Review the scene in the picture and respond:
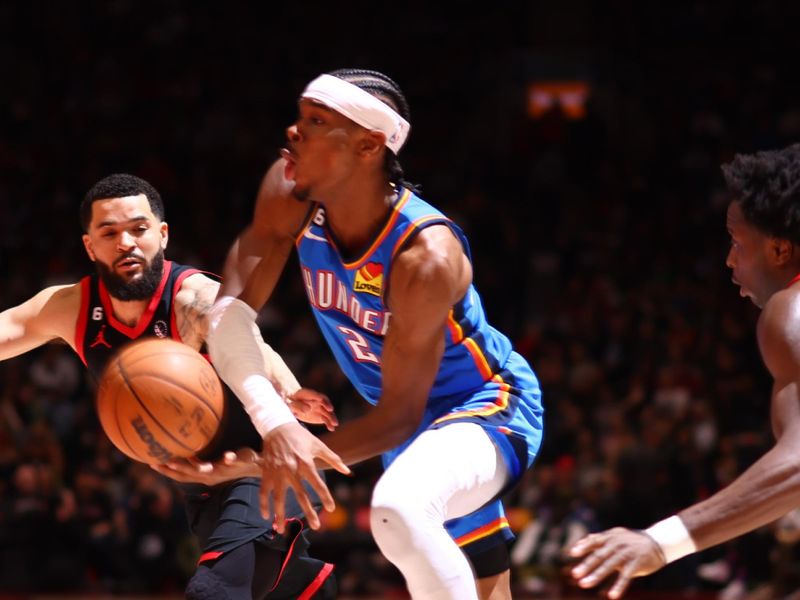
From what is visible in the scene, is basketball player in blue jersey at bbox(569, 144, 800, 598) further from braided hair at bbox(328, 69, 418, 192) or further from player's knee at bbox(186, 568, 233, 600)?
player's knee at bbox(186, 568, 233, 600)

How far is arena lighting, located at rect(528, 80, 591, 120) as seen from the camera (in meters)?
Answer: 14.4

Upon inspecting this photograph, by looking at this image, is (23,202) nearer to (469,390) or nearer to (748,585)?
(748,585)

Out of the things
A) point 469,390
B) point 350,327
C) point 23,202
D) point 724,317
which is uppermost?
point 23,202

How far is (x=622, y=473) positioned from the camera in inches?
320

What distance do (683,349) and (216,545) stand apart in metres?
5.94

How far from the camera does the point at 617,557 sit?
2.79 m

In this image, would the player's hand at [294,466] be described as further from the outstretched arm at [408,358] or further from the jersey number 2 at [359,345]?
the jersey number 2 at [359,345]

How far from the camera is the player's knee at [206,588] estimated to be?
13.3 ft

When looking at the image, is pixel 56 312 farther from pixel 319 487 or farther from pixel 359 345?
pixel 319 487

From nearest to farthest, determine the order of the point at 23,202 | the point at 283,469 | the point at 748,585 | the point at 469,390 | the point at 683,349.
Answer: the point at 283,469 < the point at 469,390 < the point at 748,585 < the point at 683,349 < the point at 23,202

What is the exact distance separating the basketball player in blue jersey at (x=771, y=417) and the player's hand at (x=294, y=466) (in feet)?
2.88

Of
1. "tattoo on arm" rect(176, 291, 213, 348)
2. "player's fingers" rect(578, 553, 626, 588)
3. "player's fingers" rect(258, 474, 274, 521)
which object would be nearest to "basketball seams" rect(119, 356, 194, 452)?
"player's fingers" rect(258, 474, 274, 521)

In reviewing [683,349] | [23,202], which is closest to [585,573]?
[683,349]

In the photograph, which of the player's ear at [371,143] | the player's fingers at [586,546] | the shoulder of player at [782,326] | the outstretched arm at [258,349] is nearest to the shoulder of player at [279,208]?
the outstretched arm at [258,349]
